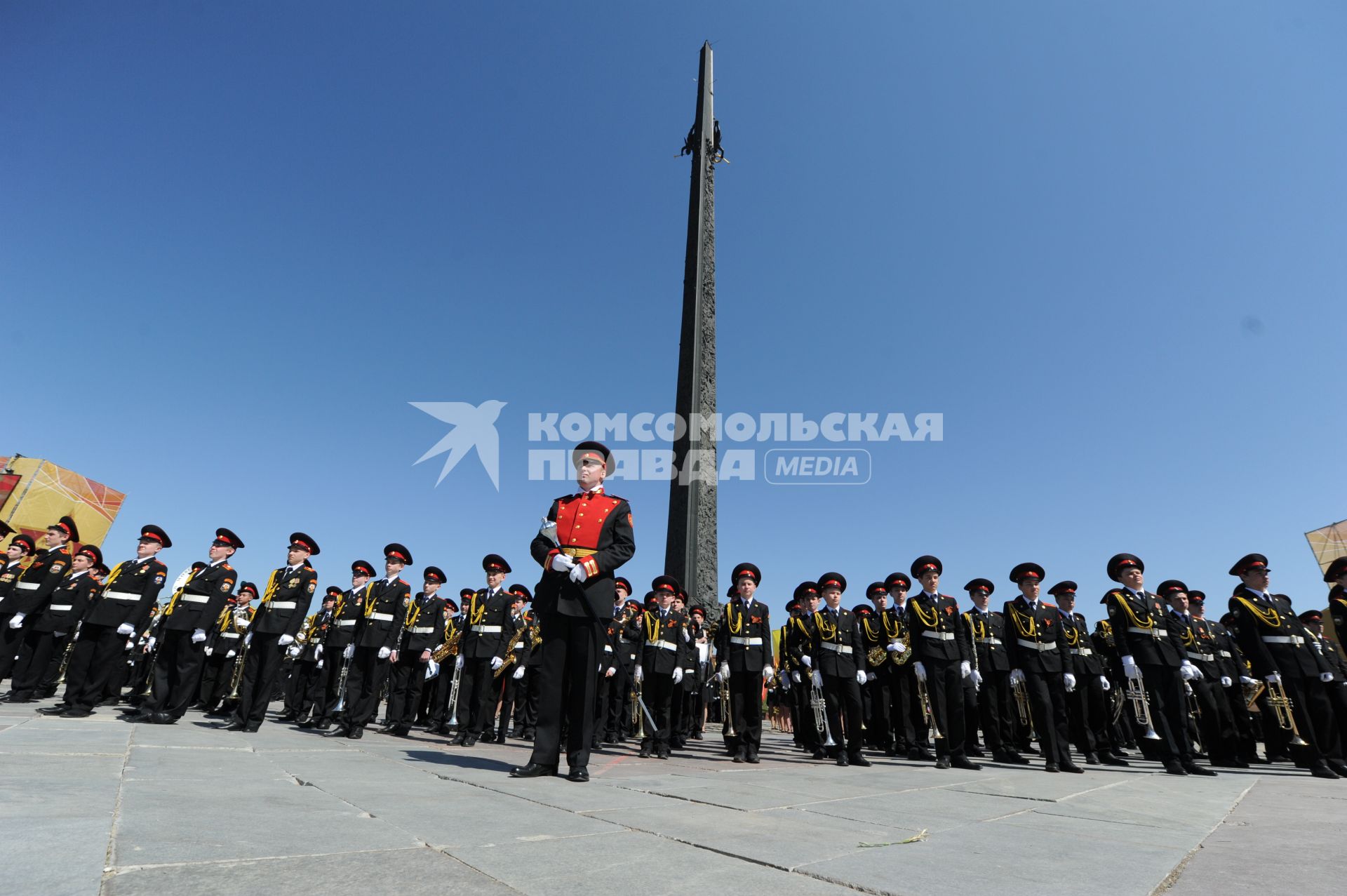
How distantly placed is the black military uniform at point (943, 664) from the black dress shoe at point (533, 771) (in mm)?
4632

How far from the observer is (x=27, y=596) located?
9.30 meters

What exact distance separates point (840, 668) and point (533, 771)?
4655mm

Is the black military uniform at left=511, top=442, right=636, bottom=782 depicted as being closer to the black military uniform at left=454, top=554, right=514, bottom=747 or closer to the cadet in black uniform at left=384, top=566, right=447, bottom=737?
the black military uniform at left=454, top=554, right=514, bottom=747

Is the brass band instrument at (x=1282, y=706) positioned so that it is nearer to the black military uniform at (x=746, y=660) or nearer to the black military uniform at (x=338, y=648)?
the black military uniform at (x=746, y=660)

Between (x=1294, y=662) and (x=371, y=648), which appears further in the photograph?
(x=371, y=648)

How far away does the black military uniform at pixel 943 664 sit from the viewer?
23.7 ft

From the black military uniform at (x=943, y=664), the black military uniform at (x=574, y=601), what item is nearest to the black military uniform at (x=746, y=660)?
the black military uniform at (x=943, y=664)

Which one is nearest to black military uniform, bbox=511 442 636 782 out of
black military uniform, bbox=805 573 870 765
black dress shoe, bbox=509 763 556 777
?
black dress shoe, bbox=509 763 556 777

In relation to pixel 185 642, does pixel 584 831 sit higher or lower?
lower

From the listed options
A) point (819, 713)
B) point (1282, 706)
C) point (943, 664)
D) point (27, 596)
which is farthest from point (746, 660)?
point (27, 596)

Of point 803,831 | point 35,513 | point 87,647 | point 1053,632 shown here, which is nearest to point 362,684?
point 87,647

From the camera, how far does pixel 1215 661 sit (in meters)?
9.20

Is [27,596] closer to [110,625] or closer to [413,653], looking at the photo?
[110,625]

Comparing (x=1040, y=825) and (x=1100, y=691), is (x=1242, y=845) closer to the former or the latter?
(x=1040, y=825)
